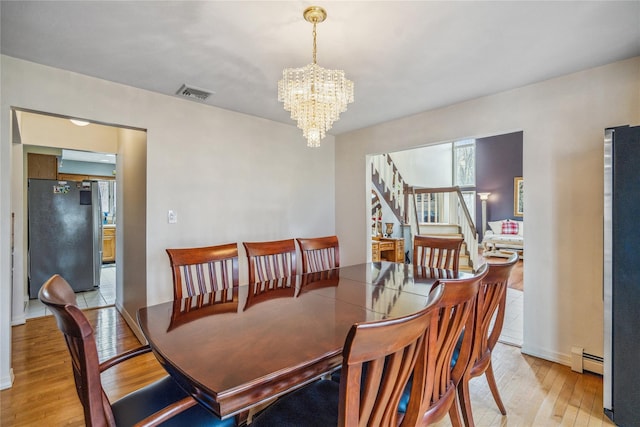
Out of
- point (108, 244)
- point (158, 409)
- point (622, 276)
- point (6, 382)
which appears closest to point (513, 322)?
point (622, 276)

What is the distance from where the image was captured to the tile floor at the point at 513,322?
9.82ft

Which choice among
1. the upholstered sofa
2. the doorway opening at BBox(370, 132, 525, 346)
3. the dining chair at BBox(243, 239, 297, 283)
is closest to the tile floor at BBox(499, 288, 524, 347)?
the doorway opening at BBox(370, 132, 525, 346)

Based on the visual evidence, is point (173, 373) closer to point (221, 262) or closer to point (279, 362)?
point (279, 362)

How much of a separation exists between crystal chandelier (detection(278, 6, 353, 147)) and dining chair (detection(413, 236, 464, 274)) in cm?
147

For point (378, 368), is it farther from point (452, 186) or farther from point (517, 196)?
point (517, 196)

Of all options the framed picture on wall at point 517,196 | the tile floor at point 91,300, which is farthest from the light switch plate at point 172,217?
the framed picture on wall at point 517,196

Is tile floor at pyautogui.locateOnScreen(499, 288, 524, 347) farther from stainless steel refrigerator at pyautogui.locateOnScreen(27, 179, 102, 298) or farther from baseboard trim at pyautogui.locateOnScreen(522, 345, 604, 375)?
stainless steel refrigerator at pyautogui.locateOnScreen(27, 179, 102, 298)

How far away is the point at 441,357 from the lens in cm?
121

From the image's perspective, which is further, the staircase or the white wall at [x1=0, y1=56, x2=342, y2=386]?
the staircase

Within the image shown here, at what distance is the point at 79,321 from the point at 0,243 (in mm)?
2042

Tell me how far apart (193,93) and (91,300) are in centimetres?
354

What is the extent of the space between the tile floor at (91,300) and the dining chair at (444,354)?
4.37 metres

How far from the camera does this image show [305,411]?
1.19 metres

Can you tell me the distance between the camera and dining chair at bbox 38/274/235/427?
0.89 m
